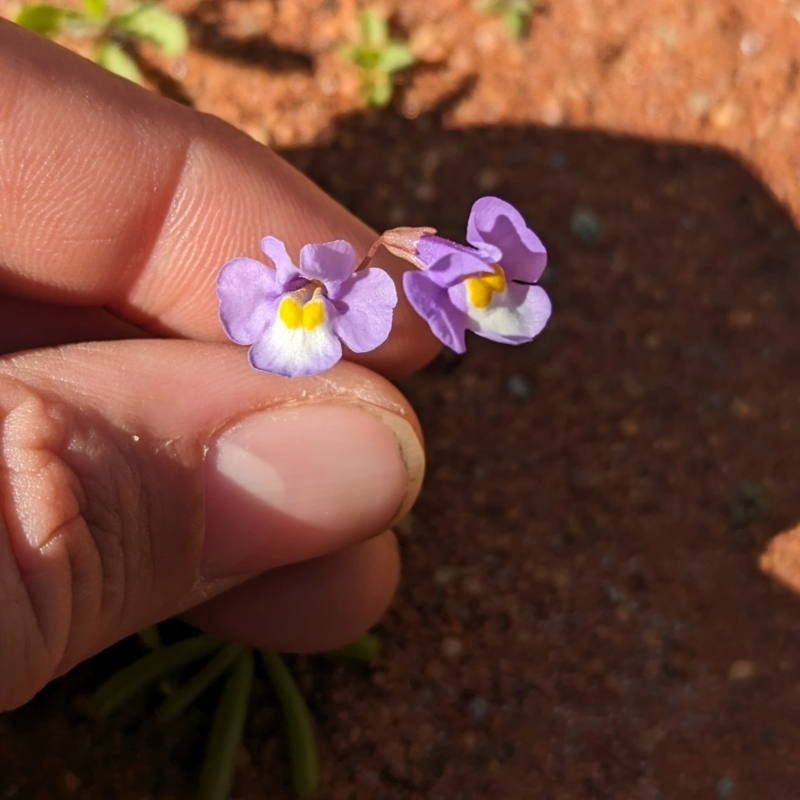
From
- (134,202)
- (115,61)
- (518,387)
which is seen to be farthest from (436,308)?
(115,61)

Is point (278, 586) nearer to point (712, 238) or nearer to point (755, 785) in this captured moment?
point (755, 785)

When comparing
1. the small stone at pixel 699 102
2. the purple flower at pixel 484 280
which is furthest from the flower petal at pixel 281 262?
the small stone at pixel 699 102

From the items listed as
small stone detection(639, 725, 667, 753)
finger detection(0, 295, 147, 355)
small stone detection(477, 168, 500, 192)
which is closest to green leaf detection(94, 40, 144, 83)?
finger detection(0, 295, 147, 355)

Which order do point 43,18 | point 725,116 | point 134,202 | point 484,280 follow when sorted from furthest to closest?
point 725,116 → point 43,18 → point 134,202 → point 484,280

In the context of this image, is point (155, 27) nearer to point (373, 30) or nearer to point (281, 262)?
point (373, 30)

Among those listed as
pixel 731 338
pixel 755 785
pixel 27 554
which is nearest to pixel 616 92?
pixel 731 338

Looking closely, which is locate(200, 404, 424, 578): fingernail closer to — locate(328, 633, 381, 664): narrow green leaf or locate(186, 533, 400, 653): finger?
locate(186, 533, 400, 653): finger
